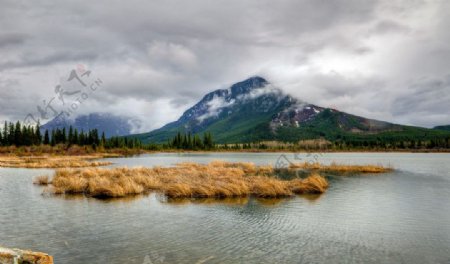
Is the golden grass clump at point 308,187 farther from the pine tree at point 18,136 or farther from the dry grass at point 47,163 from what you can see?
the pine tree at point 18,136

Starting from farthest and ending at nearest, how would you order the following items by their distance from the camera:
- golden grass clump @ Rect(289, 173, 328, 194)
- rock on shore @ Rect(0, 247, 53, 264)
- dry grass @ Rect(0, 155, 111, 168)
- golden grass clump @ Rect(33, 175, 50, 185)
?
1. dry grass @ Rect(0, 155, 111, 168)
2. golden grass clump @ Rect(33, 175, 50, 185)
3. golden grass clump @ Rect(289, 173, 328, 194)
4. rock on shore @ Rect(0, 247, 53, 264)

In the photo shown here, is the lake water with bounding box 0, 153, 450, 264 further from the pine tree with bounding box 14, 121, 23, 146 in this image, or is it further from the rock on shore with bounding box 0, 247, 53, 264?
the pine tree with bounding box 14, 121, 23, 146

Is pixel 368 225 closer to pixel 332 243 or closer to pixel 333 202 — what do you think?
pixel 332 243

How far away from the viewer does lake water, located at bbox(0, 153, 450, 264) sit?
1474 cm

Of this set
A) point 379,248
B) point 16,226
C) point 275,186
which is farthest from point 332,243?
point 16,226

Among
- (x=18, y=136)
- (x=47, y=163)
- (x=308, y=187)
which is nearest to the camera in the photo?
(x=308, y=187)

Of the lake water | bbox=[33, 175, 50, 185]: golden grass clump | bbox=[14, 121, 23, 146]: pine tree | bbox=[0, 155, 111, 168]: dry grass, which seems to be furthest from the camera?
bbox=[14, 121, 23, 146]: pine tree

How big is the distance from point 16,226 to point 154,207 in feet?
29.5

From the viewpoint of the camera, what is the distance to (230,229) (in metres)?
19.2

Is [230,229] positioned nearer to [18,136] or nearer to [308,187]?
[308,187]

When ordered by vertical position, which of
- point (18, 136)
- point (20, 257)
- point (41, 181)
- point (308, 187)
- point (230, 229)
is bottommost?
point (230, 229)

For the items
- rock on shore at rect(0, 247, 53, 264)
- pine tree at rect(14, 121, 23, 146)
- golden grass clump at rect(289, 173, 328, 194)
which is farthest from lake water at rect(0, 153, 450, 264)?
pine tree at rect(14, 121, 23, 146)

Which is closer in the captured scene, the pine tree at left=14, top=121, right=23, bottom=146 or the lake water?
the lake water

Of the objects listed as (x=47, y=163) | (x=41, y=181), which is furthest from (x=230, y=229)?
(x=47, y=163)
